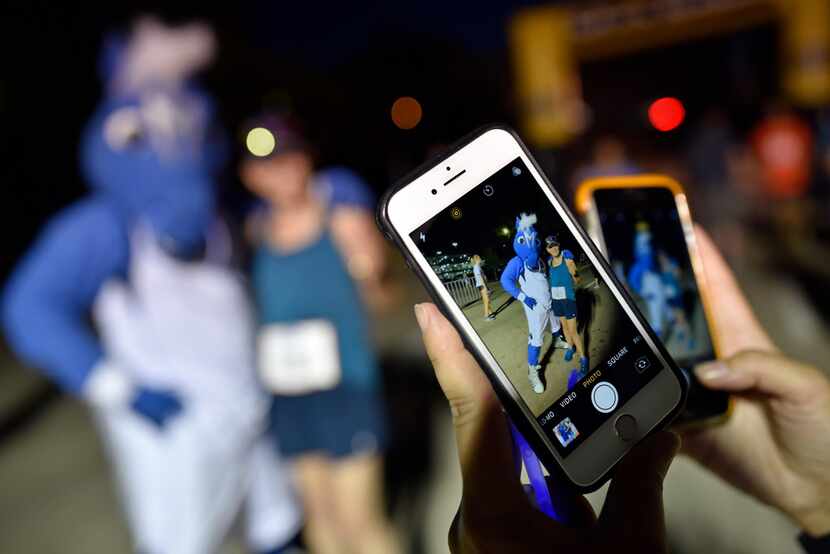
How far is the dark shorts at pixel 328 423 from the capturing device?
1724 mm

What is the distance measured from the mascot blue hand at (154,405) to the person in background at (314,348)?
26cm

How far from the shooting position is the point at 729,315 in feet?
3.23

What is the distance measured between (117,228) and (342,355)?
67cm

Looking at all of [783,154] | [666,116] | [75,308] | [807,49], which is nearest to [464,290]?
[75,308]

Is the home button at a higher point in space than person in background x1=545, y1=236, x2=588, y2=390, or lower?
lower

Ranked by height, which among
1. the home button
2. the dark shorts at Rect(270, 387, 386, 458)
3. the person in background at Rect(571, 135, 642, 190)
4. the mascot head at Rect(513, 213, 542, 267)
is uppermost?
the mascot head at Rect(513, 213, 542, 267)

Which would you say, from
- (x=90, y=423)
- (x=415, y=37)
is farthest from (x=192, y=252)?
(x=415, y=37)

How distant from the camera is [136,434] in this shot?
1706 mm

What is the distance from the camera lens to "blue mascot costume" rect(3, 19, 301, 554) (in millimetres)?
1619

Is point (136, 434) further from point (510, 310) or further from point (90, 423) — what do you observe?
point (90, 423)

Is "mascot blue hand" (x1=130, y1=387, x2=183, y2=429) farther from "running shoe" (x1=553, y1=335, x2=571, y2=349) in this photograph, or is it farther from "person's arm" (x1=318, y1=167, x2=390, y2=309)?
"running shoe" (x1=553, y1=335, x2=571, y2=349)

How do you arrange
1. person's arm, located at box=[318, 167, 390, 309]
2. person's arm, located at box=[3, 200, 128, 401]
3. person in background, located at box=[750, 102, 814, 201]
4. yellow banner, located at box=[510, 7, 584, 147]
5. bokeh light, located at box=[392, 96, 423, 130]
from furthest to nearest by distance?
1. person in background, located at box=[750, 102, 814, 201]
2. yellow banner, located at box=[510, 7, 584, 147]
3. person's arm, located at box=[318, 167, 390, 309]
4. person's arm, located at box=[3, 200, 128, 401]
5. bokeh light, located at box=[392, 96, 423, 130]

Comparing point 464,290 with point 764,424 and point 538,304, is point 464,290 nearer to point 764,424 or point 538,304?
point 538,304

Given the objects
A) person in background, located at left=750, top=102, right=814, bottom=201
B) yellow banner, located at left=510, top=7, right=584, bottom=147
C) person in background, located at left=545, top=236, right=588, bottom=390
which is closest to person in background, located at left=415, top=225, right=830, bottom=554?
person in background, located at left=545, top=236, right=588, bottom=390
